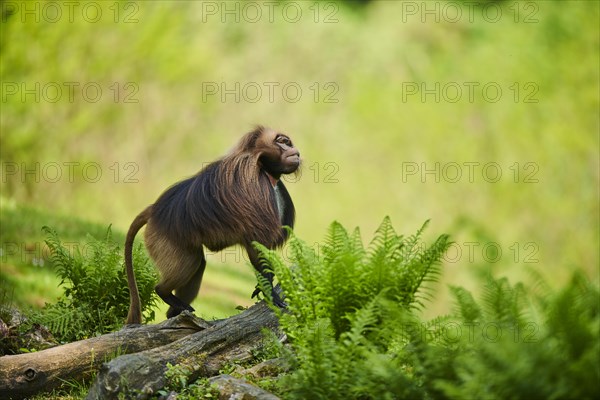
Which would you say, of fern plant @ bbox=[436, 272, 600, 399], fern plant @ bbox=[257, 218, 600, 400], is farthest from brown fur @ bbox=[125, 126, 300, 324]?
fern plant @ bbox=[436, 272, 600, 399]

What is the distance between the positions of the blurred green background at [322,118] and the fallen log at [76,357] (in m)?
9.47

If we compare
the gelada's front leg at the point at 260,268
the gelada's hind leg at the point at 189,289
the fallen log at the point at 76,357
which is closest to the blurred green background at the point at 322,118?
the gelada's hind leg at the point at 189,289

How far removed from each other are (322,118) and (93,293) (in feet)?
66.5

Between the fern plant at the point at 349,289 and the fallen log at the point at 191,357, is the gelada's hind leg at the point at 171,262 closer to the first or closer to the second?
the fallen log at the point at 191,357

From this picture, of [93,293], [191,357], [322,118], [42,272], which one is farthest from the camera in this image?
[322,118]

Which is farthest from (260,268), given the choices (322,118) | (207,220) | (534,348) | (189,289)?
(322,118)

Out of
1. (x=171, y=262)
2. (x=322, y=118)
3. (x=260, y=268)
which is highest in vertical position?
(x=322, y=118)

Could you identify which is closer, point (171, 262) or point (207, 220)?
point (207, 220)

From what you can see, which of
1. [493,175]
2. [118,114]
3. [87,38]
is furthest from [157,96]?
[493,175]

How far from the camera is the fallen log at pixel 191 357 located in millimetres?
6164

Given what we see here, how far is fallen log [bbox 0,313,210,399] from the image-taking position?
6660mm

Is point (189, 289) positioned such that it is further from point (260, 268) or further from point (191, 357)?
point (191, 357)

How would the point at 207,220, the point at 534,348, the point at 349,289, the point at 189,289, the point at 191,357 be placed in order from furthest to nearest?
the point at 189,289, the point at 207,220, the point at 191,357, the point at 349,289, the point at 534,348

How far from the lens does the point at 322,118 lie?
1105 inches
